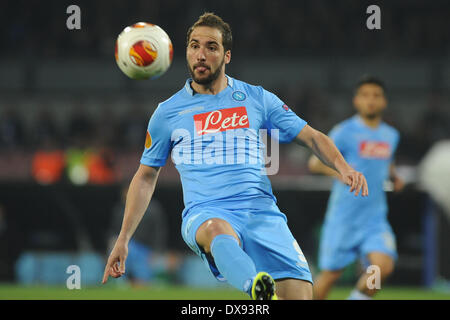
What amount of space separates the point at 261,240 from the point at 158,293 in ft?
19.3

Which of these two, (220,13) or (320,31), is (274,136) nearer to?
(220,13)

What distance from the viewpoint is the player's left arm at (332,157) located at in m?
4.21

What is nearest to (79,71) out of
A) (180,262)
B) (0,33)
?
(0,33)

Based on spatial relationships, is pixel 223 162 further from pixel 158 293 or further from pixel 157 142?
pixel 158 293

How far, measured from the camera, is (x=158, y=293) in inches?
393

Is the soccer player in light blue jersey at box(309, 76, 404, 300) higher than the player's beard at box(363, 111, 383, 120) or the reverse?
the reverse

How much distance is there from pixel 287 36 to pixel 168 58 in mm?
12917

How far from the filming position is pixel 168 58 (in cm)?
529

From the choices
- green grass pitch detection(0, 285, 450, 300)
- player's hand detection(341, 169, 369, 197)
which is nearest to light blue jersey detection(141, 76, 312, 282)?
player's hand detection(341, 169, 369, 197)

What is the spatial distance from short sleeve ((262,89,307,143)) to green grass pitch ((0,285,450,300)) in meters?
4.26

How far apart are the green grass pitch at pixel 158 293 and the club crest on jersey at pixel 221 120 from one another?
4.42 m

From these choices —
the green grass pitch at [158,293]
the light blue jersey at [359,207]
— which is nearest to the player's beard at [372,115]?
the light blue jersey at [359,207]

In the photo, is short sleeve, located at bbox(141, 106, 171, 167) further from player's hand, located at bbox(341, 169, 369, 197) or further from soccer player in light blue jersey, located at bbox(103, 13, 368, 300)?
player's hand, located at bbox(341, 169, 369, 197)

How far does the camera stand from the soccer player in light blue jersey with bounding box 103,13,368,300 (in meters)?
4.40
